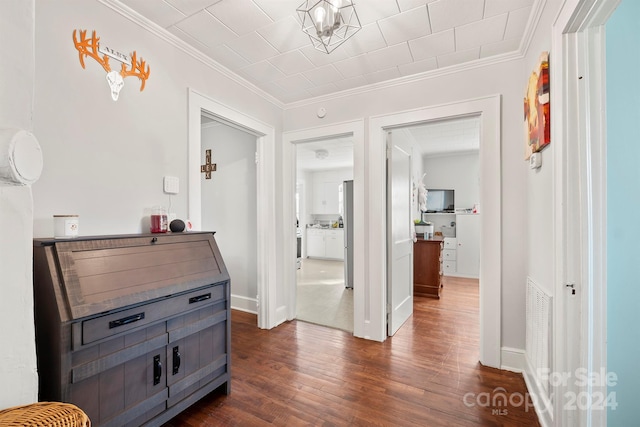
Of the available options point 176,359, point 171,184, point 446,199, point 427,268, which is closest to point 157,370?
point 176,359

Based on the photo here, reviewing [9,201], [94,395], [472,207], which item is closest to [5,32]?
[9,201]

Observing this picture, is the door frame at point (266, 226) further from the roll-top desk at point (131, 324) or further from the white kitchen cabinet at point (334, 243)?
the white kitchen cabinet at point (334, 243)

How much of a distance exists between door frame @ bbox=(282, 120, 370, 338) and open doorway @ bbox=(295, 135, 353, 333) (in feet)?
1.11

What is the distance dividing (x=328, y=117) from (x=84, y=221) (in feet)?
7.62

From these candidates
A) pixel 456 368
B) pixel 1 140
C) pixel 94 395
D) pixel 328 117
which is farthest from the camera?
pixel 328 117

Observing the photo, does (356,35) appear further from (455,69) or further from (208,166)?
(208,166)

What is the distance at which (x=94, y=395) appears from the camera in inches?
49.1

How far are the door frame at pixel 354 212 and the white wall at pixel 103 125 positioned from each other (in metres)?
1.29

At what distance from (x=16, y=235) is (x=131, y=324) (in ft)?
2.20

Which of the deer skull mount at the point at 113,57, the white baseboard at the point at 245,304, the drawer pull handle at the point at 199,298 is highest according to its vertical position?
the deer skull mount at the point at 113,57

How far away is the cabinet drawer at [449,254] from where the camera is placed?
5693 millimetres

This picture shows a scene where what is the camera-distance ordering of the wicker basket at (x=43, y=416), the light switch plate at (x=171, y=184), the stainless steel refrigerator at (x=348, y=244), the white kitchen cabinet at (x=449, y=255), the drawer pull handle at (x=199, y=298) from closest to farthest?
1. the wicker basket at (x=43, y=416)
2. the drawer pull handle at (x=199, y=298)
3. the light switch plate at (x=171, y=184)
4. the stainless steel refrigerator at (x=348, y=244)
5. the white kitchen cabinet at (x=449, y=255)

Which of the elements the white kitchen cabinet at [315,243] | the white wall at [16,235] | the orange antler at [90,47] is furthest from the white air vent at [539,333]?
the white kitchen cabinet at [315,243]

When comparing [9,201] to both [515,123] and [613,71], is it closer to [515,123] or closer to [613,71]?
[613,71]
